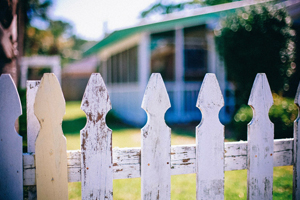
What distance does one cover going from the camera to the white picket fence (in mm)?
1432

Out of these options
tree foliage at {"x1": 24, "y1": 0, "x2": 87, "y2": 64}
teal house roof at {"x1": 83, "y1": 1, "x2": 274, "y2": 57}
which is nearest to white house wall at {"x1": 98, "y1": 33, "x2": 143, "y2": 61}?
teal house roof at {"x1": 83, "y1": 1, "x2": 274, "y2": 57}

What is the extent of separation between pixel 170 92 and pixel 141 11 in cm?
3579

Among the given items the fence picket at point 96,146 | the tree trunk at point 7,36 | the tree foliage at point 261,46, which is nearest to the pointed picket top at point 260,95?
the fence picket at point 96,146

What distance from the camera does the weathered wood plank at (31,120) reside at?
1514mm

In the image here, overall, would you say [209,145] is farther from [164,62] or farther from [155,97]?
[164,62]

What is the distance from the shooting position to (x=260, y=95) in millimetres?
1736

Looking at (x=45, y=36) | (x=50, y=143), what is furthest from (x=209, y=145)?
(x=45, y=36)

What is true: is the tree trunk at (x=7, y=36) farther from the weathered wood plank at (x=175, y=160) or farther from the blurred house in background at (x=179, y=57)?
the blurred house in background at (x=179, y=57)

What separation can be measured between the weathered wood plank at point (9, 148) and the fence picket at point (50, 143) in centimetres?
12

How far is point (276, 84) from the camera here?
5.95 meters

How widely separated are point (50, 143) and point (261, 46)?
19.4ft

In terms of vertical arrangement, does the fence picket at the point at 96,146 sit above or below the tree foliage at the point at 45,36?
below

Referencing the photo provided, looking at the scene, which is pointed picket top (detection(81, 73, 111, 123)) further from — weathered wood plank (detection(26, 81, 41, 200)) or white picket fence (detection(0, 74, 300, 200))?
weathered wood plank (detection(26, 81, 41, 200))

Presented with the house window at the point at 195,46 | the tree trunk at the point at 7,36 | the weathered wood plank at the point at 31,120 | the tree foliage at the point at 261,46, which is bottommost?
the weathered wood plank at the point at 31,120
